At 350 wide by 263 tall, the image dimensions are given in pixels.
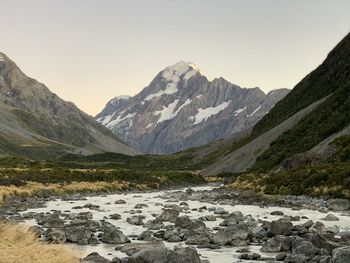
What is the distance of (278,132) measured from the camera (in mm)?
134500

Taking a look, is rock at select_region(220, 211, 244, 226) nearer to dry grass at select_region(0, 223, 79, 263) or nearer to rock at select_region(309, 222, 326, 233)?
rock at select_region(309, 222, 326, 233)

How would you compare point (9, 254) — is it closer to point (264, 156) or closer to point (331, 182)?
point (331, 182)

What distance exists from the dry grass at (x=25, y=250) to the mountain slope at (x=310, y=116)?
78.3m

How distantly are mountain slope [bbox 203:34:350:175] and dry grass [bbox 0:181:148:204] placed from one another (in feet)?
102

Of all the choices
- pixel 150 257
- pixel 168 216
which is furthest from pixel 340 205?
pixel 150 257

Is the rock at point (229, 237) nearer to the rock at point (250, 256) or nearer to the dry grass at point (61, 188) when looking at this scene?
the rock at point (250, 256)

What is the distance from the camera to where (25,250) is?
14.6 m

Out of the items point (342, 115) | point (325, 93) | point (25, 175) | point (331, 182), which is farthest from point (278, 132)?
point (331, 182)

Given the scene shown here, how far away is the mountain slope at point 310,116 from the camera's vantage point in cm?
9788

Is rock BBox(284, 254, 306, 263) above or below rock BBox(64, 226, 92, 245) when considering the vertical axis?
above

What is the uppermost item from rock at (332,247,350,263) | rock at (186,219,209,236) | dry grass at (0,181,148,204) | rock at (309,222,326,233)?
rock at (332,247,350,263)

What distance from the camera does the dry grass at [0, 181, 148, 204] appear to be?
65088mm

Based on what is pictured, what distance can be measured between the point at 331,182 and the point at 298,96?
4595 inches

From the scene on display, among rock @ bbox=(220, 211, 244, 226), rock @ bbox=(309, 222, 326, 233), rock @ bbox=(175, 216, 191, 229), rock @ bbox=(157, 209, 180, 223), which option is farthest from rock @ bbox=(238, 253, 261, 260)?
rock @ bbox=(157, 209, 180, 223)
